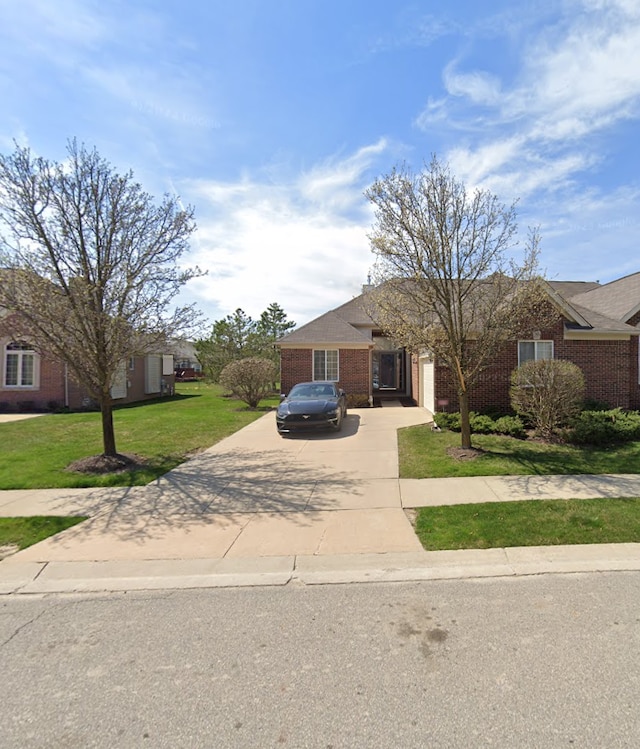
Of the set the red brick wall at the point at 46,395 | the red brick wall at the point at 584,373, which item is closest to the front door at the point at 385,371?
the red brick wall at the point at 584,373

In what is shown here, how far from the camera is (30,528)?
5.37 m

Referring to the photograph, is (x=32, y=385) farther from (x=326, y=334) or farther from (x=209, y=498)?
(x=209, y=498)

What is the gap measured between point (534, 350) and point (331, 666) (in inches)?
523

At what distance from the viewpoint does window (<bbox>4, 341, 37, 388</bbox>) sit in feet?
61.6

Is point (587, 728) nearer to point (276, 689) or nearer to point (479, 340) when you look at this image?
point (276, 689)

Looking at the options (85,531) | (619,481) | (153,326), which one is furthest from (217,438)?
(619,481)

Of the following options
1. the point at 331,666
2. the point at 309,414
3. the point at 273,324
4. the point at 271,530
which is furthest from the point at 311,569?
the point at 273,324

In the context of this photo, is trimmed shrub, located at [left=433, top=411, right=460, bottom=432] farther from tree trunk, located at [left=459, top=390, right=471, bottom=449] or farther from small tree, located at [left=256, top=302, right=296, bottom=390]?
small tree, located at [left=256, top=302, right=296, bottom=390]

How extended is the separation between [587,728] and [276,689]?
5.67 ft

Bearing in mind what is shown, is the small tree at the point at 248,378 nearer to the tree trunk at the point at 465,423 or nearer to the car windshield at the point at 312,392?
the car windshield at the point at 312,392

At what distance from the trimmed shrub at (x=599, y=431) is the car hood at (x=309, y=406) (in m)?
5.90

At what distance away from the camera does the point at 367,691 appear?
2.56 m

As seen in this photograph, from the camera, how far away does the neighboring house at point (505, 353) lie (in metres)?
13.6

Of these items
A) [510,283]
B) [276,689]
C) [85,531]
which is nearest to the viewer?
[276,689]
